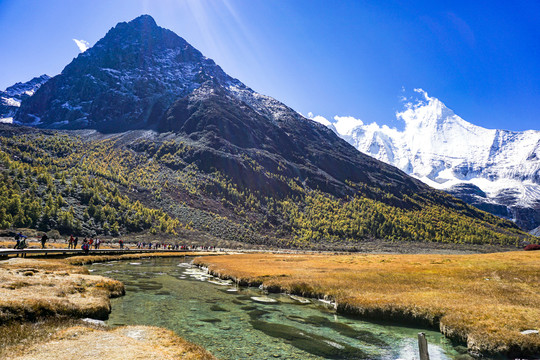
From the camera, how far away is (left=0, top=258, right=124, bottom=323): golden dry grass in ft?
62.0

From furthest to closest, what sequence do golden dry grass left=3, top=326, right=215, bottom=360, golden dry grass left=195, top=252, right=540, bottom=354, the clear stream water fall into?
golden dry grass left=195, top=252, right=540, bottom=354 < the clear stream water < golden dry grass left=3, top=326, right=215, bottom=360

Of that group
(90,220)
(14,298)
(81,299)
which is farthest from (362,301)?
(90,220)

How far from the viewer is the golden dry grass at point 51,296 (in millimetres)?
18906

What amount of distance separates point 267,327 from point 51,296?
55.1 feet

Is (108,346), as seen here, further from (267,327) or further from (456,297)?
(456,297)

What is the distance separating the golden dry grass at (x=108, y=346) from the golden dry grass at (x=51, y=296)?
12.3 ft

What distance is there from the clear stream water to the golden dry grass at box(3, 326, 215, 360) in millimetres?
2463

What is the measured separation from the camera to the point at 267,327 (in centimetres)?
2297

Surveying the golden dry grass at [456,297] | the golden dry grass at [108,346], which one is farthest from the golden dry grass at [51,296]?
the golden dry grass at [456,297]

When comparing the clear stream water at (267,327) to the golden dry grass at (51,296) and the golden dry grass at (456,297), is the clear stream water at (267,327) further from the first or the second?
the golden dry grass at (456,297)

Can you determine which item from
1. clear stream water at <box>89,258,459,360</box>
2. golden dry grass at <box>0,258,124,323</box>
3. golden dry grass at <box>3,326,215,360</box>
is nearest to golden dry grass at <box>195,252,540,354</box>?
clear stream water at <box>89,258,459,360</box>

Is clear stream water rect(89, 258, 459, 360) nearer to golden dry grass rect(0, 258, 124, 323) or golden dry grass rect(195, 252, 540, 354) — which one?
golden dry grass rect(0, 258, 124, 323)

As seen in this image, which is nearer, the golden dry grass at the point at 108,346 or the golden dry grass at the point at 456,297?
the golden dry grass at the point at 108,346

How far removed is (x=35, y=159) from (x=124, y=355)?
23025 cm
